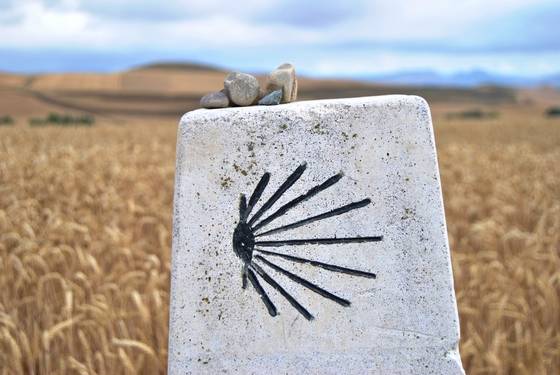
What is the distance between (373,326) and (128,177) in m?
4.65

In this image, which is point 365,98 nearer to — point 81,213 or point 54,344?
point 54,344

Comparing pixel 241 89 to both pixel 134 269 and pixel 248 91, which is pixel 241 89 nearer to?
pixel 248 91

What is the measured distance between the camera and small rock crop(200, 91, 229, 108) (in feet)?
4.78

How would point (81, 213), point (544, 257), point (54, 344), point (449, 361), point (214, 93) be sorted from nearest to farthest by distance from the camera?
point (449, 361) → point (214, 93) → point (54, 344) → point (544, 257) → point (81, 213)

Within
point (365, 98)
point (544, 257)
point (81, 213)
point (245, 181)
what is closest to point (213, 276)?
point (245, 181)

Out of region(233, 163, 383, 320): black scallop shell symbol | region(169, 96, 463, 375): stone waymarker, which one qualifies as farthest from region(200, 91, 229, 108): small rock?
region(233, 163, 383, 320): black scallop shell symbol

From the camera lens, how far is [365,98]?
4.49 feet

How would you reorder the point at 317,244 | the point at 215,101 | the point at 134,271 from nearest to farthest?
1. the point at 317,244
2. the point at 215,101
3. the point at 134,271

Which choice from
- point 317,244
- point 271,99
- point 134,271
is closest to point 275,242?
point 317,244

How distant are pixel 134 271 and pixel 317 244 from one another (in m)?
1.92

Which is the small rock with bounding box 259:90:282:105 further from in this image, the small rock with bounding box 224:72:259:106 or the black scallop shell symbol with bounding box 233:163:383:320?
the black scallop shell symbol with bounding box 233:163:383:320

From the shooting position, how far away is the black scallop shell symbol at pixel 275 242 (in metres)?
1.33

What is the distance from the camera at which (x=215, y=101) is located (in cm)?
146

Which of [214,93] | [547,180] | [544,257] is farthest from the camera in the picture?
[547,180]
